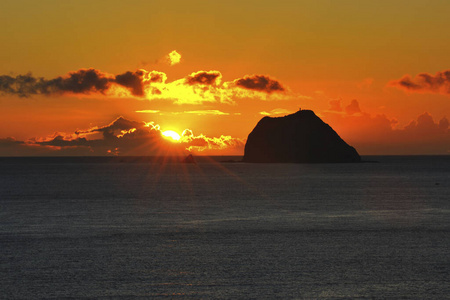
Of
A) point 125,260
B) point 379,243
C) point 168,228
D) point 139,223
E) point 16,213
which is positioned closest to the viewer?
point 125,260

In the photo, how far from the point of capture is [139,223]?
37.6 meters

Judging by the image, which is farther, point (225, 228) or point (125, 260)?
point (225, 228)

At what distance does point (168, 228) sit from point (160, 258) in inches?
455

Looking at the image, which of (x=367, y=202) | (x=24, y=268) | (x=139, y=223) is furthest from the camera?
(x=367, y=202)

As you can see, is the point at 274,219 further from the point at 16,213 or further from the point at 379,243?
the point at 16,213

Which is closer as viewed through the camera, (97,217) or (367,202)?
(97,217)

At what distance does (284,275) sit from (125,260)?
647 centimetres

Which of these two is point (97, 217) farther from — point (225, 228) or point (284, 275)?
point (284, 275)

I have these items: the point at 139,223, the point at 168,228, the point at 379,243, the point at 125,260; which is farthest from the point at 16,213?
the point at 379,243

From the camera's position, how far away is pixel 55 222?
38.8 meters

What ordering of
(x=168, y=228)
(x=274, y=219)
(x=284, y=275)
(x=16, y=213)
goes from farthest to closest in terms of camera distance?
(x=16, y=213)
(x=274, y=219)
(x=168, y=228)
(x=284, y=275)

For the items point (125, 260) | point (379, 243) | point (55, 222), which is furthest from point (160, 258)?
point (55, 222)

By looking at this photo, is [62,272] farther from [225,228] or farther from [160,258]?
[225,228]

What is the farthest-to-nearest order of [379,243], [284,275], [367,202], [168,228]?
1. [367,202]
2. [168,228]
3. [379,243]
4. [284,275]
